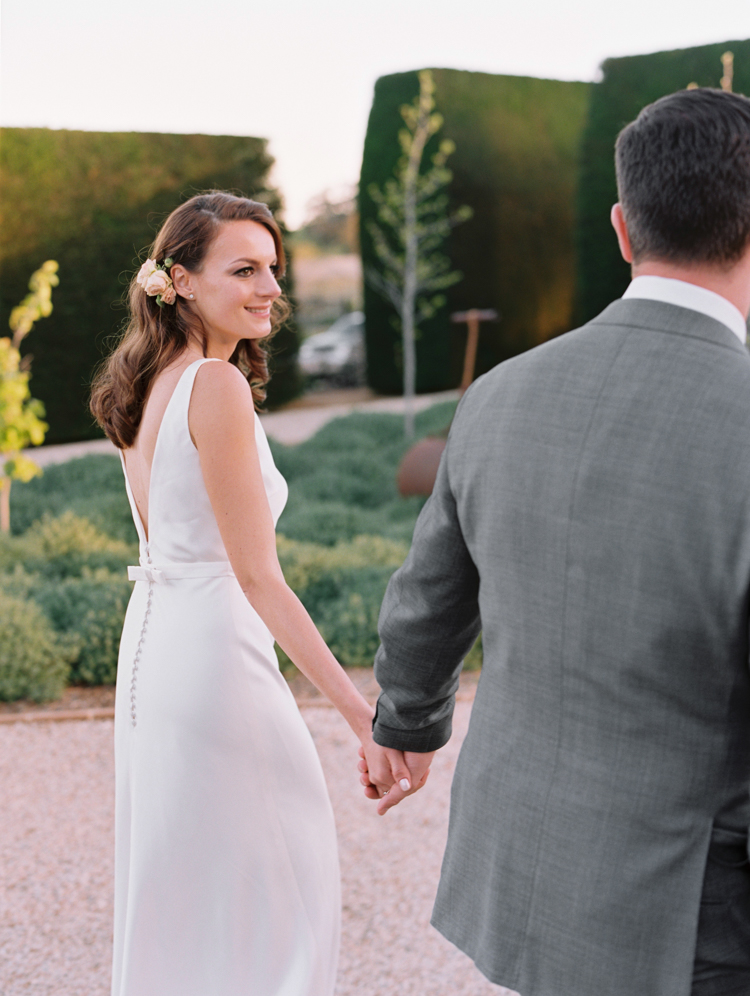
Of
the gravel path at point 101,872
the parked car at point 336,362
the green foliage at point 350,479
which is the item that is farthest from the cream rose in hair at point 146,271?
the parked car at point 336,362

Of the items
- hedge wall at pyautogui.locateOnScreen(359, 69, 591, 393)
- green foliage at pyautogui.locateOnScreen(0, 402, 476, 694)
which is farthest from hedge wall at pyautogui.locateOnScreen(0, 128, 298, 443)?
hedge wall at pyautogui.locateOnScreen(359, 69, 591, 393)

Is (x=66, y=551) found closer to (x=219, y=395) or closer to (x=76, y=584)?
(x=76, y=584)

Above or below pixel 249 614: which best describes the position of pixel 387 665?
above

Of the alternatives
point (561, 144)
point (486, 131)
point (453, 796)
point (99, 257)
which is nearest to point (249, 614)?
point (453, 796)

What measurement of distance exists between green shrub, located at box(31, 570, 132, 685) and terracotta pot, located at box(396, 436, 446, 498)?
318cm

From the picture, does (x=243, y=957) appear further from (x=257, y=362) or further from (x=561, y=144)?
(x=561, y=144)

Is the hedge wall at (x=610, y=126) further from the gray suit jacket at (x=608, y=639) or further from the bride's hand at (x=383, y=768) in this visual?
the gray suit jacket at (x=608, y=639)

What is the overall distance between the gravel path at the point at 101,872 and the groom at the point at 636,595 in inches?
56.6

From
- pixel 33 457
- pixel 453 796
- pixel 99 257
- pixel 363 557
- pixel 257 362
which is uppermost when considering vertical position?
pixel 257 362

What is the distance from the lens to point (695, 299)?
1168 millimetres

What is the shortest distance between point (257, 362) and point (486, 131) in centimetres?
1304

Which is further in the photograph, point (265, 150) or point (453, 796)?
point (265, 150)

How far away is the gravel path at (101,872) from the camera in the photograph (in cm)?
256

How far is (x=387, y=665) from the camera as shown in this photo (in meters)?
1.50
